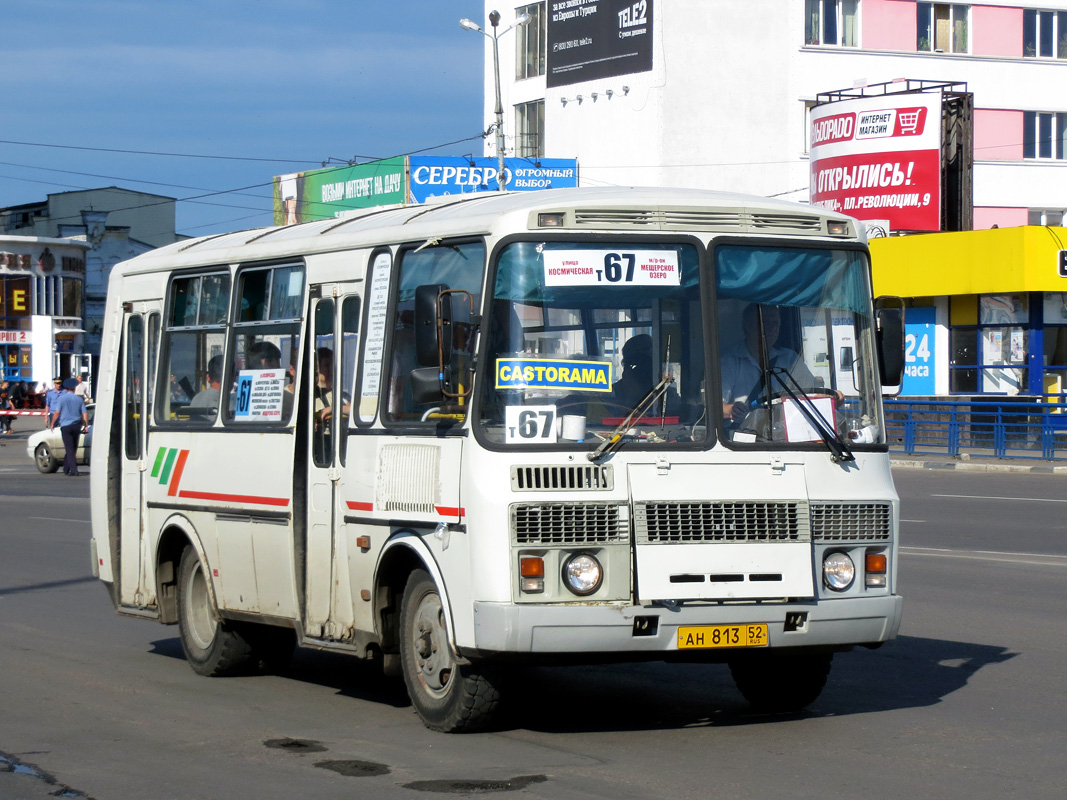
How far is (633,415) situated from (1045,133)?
52.9 m

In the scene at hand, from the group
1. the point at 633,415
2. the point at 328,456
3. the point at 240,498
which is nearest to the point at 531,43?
the point at 240,498

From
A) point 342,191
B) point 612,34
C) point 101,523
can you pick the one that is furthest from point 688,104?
point 101,523

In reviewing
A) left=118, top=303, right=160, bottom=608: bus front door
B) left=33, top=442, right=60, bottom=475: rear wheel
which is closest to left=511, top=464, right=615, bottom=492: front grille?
left=118, top=303, right=160, bottom=608: bus front door

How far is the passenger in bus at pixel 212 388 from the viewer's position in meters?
9.98

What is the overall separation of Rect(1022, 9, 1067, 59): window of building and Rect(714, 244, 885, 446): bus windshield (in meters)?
52.0

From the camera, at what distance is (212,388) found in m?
10.0

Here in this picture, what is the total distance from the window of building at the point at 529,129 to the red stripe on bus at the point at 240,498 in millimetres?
52112

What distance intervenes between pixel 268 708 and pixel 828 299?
3758 millimetres

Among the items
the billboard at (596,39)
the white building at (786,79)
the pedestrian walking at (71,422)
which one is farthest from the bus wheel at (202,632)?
the billboard at (596,39)

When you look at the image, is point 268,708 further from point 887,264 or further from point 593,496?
point 887,264

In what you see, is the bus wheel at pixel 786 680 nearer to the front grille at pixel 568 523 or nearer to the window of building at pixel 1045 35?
the front grille at pixel 568 523

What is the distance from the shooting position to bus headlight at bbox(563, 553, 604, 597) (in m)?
7.31

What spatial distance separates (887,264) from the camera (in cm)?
3909

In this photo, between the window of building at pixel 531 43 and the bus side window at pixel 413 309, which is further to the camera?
the window of building at pixel 531 43
